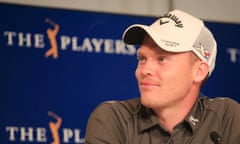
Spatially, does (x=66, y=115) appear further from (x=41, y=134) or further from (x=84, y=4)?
(x=84, y=4)

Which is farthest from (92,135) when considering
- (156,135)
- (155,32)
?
(155,32)

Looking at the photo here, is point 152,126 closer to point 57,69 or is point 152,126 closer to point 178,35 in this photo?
point 178,35

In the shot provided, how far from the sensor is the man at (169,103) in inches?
66.7

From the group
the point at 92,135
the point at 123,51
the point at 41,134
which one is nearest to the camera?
the point at 92,135

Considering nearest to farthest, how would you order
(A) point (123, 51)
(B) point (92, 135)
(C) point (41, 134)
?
(B) point (92, 135), (C) point (41, 134), (A) point (123, 51)

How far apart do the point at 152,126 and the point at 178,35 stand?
0.95 ft

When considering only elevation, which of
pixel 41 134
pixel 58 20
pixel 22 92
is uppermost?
pixel 58 20

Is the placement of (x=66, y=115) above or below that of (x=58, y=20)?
below

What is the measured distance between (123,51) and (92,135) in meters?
1.28

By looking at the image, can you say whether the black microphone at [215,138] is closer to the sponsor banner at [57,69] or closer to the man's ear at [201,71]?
the man's ear at [201,71]

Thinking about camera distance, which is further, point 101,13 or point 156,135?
point 101,13

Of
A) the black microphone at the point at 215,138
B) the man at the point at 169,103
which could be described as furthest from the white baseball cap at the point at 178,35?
the black microphone at the point at 215,138

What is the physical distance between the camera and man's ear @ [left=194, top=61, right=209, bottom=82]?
1.77 meters

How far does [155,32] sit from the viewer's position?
1.72m
